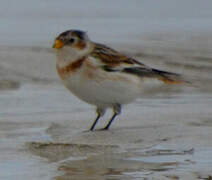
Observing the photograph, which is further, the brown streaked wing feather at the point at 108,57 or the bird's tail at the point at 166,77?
the bird's tail at the point at 166,77

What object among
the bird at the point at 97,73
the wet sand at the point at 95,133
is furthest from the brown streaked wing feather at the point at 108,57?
the wet sand at the point at 95,133

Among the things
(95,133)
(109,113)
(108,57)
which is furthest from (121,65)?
(109,113)

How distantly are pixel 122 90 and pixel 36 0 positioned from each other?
13.6m

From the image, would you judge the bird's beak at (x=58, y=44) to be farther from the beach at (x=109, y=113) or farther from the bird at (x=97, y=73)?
the beach at (x=109, y=113)

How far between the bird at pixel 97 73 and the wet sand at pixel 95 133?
0.33 m

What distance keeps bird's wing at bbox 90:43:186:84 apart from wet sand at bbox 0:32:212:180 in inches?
17.7

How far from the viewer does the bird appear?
7.32m

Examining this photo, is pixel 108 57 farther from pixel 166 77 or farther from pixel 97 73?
pixel 166 77

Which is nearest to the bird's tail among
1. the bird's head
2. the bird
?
the bird

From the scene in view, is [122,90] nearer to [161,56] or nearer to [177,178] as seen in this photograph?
[177,178]

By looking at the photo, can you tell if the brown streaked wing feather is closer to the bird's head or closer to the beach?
the bird's head

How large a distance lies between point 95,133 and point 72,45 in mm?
925

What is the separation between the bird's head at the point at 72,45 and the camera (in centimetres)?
749

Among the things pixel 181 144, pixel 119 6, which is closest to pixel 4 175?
pixel 181 144
